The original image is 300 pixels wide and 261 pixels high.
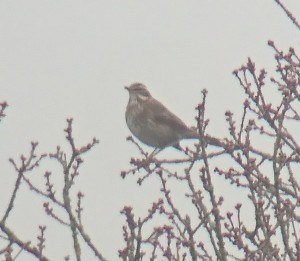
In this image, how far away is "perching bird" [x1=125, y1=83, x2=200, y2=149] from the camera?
1420 centimetres

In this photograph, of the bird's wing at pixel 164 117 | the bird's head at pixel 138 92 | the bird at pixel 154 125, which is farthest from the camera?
the bird's head at pixel 138 92

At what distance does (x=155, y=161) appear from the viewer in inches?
387

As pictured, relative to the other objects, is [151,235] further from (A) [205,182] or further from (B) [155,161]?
(B) [155,161]

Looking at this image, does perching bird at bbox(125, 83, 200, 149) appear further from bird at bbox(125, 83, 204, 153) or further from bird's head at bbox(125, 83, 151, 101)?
bird's head at bbox(125, 83, 151, 101)

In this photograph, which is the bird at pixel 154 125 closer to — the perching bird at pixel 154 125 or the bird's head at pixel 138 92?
the perching bird at pixel 154 125

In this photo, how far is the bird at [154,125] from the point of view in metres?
14.2

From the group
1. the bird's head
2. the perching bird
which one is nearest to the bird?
the perching bird

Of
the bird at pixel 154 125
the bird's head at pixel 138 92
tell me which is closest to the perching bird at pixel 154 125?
the bird at pixel 154 125

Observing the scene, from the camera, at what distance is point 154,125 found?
47.0ft

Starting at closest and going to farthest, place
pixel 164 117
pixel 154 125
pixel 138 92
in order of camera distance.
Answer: pixel 154 125
pixel 164 117
pixel 138 92

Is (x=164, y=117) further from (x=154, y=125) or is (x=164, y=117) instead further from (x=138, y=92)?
(x=138, y=92)

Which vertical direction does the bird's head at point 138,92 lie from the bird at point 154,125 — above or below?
above

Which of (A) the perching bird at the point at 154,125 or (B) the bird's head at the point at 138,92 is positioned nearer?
(A) the perching bird at the point at 154,125

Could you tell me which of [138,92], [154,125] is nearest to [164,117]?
[154,125]
